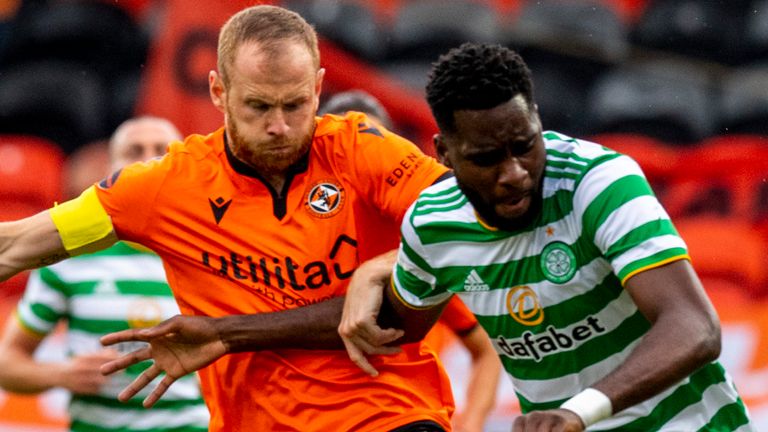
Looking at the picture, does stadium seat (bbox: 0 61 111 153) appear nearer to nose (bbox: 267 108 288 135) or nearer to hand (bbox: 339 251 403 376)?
nose (bbox: 267 108 288 135)

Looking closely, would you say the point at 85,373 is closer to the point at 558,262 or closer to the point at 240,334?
the point at 240,334

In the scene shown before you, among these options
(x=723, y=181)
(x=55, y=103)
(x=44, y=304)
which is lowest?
(x=723, y=181)

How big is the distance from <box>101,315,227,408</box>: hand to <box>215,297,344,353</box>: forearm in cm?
4

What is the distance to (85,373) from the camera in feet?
16.3

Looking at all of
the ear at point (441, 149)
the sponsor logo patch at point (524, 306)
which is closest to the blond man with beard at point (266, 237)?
the ear at point (441, 149)

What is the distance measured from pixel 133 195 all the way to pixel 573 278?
138cm

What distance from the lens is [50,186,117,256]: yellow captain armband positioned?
3824 mm

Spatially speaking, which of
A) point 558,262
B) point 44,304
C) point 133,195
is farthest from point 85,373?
point 558,262

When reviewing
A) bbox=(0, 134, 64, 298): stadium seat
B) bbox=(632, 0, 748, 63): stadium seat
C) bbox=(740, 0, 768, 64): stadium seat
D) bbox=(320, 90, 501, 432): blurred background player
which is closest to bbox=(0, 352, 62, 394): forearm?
bbox=(320, 90, 501, 432): blurred background player

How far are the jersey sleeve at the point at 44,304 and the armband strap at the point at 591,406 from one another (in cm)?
308

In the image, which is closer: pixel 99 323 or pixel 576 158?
pixel 576 158

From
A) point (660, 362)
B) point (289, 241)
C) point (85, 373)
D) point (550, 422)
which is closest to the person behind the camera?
point (550, 422)

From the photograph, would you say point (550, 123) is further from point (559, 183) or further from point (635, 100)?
point (559, 183)

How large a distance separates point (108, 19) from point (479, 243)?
583 cm
